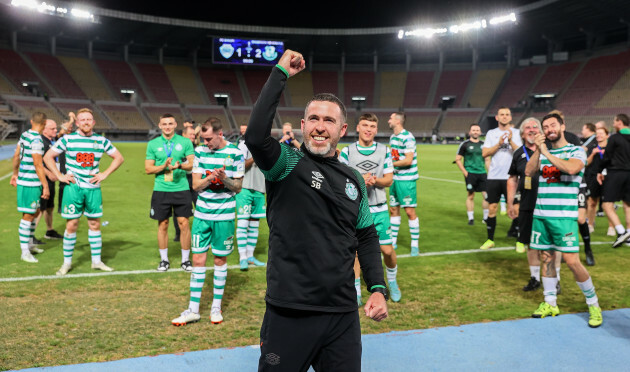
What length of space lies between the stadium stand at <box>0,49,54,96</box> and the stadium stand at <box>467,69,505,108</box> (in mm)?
50835

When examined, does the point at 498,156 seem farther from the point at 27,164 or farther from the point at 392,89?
the point at 392,89

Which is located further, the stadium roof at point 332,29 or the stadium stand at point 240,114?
the stadium stand at point 240,114

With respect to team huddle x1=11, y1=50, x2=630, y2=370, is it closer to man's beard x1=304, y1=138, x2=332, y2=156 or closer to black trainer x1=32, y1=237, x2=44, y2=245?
man's beard x1=304, y1=138, x2=332, y2=156

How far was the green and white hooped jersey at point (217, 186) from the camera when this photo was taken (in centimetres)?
537

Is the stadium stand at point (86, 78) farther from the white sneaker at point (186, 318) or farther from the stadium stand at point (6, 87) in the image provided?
the white sneaker at point (186, 318)

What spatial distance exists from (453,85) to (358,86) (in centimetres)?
1270

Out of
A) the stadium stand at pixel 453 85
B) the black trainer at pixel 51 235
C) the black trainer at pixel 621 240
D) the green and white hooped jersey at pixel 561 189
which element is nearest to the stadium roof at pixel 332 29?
the stadium stand at pixel 453 85

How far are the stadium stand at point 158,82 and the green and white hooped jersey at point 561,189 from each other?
58.0 m

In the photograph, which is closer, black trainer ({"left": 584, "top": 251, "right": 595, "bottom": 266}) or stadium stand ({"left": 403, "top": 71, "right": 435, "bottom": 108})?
black trainer ({"left": 584, "top": 251, "right": 595, "bottom": 266})

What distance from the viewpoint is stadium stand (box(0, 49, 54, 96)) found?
50062mm

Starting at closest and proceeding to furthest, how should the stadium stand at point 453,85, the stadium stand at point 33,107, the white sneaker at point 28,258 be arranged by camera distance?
the white sneaker at point 28,258, the stadium stand at point 33,107, the stadium stand at point 453,85

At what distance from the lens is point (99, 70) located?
5791 centimetres

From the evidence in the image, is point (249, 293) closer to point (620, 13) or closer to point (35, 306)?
point (35, 306)

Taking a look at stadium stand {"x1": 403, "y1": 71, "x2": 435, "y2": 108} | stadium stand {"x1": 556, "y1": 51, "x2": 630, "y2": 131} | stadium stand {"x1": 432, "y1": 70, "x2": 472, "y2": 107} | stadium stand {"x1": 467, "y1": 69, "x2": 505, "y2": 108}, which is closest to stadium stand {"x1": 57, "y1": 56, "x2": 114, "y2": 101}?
stadium stand {"x1": 403, "y1": 71, "x2": 435, "y2": 108}
